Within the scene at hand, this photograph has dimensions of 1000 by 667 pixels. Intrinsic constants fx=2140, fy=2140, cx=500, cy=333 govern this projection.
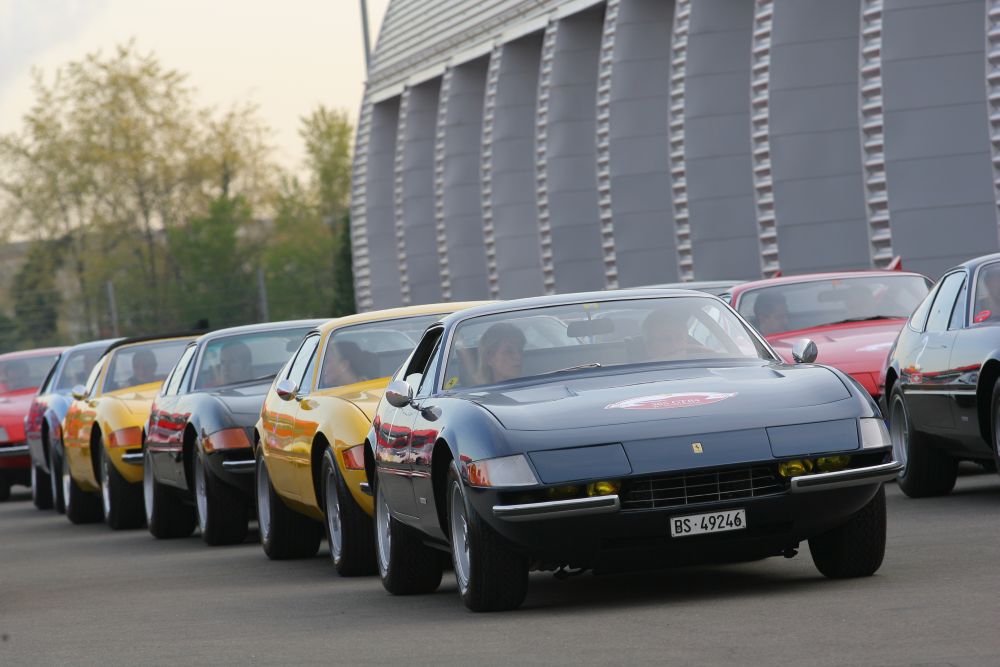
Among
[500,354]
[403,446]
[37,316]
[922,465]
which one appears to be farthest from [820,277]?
[37,316]

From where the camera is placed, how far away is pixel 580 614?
8477mm

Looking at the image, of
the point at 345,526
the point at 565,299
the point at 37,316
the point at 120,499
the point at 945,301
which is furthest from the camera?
the point at 37,316

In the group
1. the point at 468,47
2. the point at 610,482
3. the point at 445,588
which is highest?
the point at 468,47

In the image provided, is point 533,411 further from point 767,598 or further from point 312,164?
point 312,164

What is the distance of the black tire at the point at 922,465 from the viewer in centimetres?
1327

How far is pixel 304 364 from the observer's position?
41.9 feet

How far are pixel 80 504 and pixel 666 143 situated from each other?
23.5 meters

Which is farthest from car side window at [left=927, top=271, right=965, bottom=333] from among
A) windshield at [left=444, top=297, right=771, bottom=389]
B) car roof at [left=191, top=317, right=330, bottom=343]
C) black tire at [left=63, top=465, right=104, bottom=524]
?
black tire at [left=63, top=465, right=104, bottom=524]

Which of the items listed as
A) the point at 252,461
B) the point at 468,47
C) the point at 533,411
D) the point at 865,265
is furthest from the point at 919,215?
the point at 468,47

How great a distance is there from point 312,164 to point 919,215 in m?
84.3

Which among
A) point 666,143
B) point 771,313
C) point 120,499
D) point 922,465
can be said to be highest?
point 666,143

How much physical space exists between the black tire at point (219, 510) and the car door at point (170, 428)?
0.29 m

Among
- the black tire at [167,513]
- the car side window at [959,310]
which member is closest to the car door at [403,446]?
the car side window at [959,310]

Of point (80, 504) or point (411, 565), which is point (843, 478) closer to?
point (411, 565)
